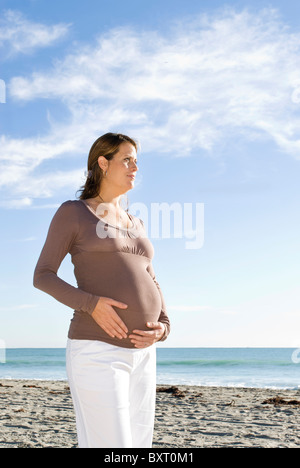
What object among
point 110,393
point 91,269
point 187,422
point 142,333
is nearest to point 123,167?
point 91,269

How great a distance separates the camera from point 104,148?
2.49 meters

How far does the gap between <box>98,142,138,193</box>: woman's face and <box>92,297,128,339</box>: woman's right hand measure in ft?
2.08

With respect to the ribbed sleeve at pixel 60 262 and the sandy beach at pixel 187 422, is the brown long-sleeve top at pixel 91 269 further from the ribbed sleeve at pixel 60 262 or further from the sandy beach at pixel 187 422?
the sandy beach at pixel 187 422

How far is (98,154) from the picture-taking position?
8.25ft

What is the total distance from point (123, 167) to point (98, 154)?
16cm

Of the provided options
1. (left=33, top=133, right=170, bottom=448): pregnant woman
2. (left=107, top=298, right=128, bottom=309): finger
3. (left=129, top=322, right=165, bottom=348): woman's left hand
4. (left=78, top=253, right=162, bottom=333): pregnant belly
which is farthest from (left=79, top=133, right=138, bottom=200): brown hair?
(left=129, top=322, right=165, bottom=348): woman's left hand

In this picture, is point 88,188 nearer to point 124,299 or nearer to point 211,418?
point 124,299

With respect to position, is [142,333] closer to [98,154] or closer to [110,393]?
[110,393]

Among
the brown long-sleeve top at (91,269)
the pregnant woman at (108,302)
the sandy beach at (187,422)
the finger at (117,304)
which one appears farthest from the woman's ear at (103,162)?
the sandy beach at (187,422)

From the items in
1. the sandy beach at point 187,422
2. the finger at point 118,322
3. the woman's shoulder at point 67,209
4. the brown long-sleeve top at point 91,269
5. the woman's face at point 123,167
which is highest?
the woman's face at point 123,167

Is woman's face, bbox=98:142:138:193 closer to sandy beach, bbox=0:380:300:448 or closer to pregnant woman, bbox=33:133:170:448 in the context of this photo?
pregnant woman, bbox=33:133:170:448

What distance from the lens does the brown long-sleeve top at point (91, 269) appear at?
217 cm

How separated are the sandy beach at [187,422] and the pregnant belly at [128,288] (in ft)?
9.83
